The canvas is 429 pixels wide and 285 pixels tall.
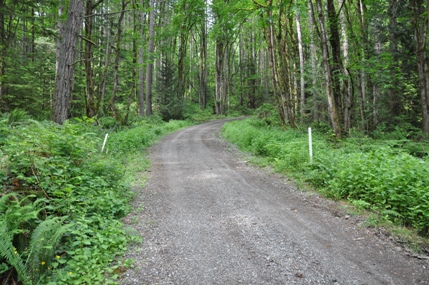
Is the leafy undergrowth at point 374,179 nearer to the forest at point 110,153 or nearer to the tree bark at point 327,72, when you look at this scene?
the forest at point 110,153

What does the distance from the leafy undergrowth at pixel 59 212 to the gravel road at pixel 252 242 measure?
0.43m

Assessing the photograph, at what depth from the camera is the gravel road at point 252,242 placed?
3.44m

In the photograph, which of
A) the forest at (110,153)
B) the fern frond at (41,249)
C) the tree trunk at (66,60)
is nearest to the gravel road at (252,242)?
the forest at (110,153)

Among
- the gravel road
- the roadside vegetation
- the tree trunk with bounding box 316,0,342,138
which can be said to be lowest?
the gravel road

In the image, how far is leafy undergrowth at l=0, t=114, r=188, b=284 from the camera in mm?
3267

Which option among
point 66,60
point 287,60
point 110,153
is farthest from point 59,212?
point 287,60

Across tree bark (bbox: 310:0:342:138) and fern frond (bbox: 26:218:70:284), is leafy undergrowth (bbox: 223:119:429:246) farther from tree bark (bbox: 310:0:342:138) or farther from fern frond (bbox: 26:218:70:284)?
fern frond (bbox: 26:218:70:284)

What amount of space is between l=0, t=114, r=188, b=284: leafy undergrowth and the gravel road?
432mm

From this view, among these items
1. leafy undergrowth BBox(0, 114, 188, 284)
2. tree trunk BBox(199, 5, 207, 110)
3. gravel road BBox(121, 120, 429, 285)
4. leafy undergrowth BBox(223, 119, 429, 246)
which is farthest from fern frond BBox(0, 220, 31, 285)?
tree trunk BBox(199, 5, 207, 110)

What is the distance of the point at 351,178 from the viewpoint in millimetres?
6102

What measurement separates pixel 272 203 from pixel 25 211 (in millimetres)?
4442

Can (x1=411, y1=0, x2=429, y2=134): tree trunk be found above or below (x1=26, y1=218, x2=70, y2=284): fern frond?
above

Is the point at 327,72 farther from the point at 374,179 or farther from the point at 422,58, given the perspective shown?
the point at 374,179

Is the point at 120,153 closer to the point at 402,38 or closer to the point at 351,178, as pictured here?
the point at 351,178
